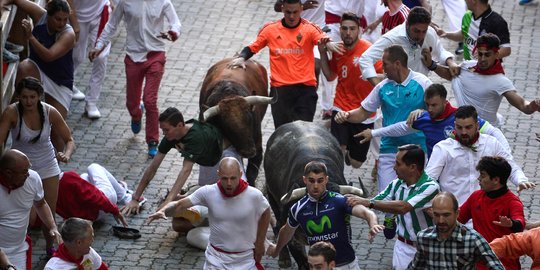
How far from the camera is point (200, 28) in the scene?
21625mm

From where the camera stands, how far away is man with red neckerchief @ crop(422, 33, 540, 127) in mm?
14192

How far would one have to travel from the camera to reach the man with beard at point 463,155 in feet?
43.0

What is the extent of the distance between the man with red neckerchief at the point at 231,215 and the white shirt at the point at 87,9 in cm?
630

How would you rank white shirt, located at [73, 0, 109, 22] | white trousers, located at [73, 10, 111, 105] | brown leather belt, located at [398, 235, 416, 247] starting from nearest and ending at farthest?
brown leather belt, located at [398, 235, 416, 247]
white trousers, located at [73, 10, 111, 105]
white shirt, located at [73, 0, 109, 22]

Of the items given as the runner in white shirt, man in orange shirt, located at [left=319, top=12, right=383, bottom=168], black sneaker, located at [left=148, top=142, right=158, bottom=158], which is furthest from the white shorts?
man in orange shirt, located at [left=319, top=12, right=383, bottom=168]

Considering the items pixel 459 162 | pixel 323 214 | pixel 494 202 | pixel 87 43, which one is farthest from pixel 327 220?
pixel 87 43

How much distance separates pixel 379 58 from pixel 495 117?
1521mm

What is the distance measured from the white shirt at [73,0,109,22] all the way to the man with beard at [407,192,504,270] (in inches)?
329

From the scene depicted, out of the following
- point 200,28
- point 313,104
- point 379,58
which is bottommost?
point 200,28

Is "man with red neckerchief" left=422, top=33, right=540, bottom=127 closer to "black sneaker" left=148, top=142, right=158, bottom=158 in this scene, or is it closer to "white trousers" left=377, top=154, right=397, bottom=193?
"white trousers" left=377, top=154, right=397, bottom=193

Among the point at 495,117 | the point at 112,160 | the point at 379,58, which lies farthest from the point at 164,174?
the point at 495,117

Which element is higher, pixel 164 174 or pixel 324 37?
pixel 324 37

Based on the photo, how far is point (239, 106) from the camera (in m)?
15.7

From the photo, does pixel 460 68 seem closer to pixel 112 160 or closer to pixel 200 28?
pixel 112 160
